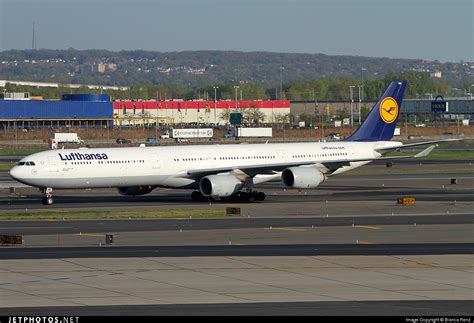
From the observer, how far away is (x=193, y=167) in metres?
72.1

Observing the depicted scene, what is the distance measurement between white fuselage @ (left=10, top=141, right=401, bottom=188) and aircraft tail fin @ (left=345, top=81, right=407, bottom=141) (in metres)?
4.42

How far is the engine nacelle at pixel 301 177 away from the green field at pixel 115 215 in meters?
8.05

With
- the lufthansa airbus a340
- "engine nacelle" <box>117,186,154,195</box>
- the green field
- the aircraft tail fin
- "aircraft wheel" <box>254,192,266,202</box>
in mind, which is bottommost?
the green field

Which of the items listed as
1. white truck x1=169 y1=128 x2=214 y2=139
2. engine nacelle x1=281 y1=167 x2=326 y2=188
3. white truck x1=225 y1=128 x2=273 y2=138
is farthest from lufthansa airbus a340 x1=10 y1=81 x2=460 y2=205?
white truck x1=225 y1=128 x2=273 y2=138

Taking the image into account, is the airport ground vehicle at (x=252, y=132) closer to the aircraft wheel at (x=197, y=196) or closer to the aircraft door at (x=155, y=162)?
the aircraft wheel at (x=197, y=196)

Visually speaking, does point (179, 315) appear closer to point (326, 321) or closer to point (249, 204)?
point (326, 321)

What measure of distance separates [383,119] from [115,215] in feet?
93.6

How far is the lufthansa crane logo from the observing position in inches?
3238

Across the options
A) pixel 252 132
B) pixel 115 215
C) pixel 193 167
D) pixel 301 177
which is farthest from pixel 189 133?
pixel 115 215

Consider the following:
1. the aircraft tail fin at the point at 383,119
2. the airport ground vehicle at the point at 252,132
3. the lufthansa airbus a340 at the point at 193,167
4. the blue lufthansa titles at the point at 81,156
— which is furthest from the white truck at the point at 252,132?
the blue lufthansa titles at the point at 81,156

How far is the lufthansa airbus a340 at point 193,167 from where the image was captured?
224 feet

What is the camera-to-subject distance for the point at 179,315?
3078 centimetres

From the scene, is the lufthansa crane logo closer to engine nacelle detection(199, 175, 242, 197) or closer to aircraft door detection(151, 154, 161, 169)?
engine nacelle detection(199, 175, 242, 197)

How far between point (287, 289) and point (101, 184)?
116 ft
